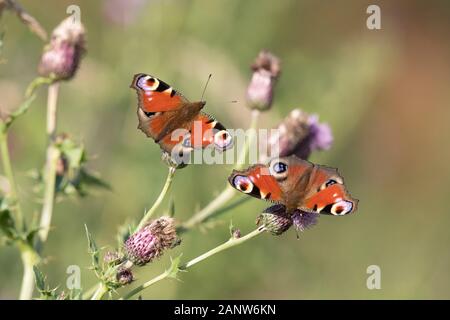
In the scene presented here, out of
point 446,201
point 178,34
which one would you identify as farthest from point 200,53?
point 446,201

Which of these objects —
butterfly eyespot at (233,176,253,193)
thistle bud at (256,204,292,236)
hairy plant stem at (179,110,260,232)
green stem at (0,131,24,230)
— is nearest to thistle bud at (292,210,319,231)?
thistle bud at (256,204,292,236)

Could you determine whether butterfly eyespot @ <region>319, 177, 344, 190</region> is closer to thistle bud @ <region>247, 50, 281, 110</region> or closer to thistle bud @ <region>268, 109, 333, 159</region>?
thistle bud @ <region>268, 109, 333, 159</region>

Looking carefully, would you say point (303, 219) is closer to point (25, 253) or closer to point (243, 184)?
point (243, 184)

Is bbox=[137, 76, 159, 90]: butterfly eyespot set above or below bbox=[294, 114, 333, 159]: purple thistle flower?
below

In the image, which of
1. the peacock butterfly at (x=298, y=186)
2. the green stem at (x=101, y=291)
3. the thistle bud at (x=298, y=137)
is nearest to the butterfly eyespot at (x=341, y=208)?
the peacock butterfly at (x=298, y=186)

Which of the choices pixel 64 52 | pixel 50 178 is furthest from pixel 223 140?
pixel 64 52

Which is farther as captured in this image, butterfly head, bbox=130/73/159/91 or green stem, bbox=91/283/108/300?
butterfly head, bbox=130/73/159/91

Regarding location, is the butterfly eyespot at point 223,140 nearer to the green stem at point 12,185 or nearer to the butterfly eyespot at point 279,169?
the butterfly eyespot at point 279,169
